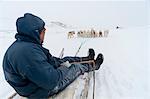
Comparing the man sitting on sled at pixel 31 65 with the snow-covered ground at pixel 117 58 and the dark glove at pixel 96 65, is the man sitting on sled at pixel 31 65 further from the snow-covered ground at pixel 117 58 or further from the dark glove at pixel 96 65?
the dark glove at pixel 96 65

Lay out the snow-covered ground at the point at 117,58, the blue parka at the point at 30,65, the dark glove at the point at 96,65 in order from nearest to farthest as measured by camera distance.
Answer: the blue parka at the point at 30,65, the snow-covered ground at the point at 117,58, the dark glove at the point at 96,65

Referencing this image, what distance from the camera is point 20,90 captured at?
6.13ft

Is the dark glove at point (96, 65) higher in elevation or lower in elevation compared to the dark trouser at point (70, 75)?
higher

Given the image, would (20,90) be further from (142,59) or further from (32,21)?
(142,59)

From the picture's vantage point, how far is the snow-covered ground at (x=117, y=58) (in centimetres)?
206

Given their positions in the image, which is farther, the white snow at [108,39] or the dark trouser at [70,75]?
the white snow at [108,39]

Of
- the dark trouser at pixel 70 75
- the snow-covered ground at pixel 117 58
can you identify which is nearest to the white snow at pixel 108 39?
the snow-covered ground at pixel 117 58

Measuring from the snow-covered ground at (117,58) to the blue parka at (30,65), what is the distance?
1.02 ft

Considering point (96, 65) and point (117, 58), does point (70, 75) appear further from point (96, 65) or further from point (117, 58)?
point (117, 58)

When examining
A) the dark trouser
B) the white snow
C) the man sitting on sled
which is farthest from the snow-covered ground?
the man sitting on sled

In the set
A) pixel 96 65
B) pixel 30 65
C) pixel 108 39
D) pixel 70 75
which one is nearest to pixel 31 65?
pixel 30 65

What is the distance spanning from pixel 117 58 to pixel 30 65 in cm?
124

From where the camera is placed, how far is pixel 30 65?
1.72 meters

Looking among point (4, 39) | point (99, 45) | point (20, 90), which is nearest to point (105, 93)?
point (20, 90)
